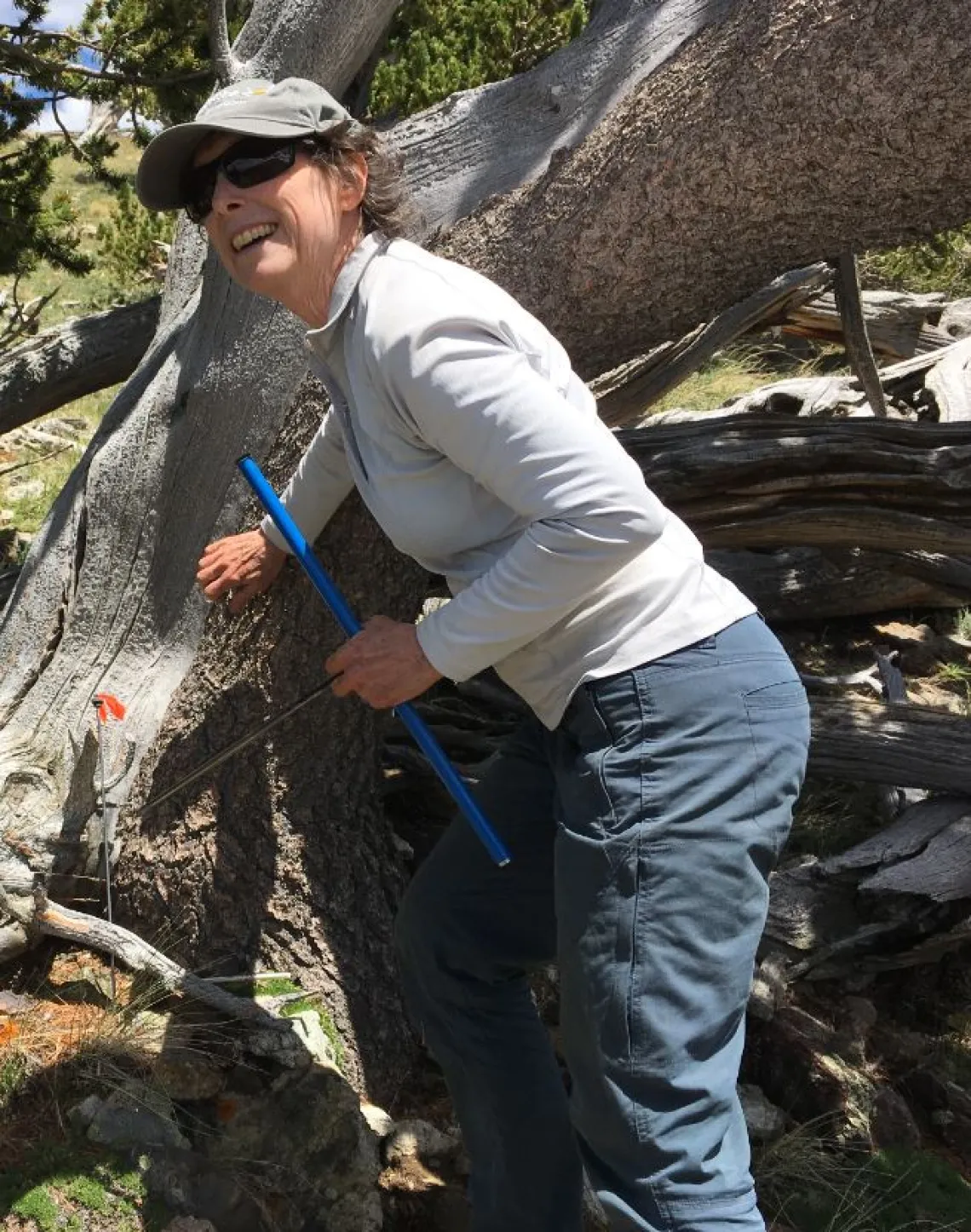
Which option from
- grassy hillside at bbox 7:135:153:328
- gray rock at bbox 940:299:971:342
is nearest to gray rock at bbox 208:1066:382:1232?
gray rock at bbox 940:299:971:342

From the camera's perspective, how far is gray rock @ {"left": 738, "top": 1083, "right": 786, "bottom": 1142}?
3396 mm

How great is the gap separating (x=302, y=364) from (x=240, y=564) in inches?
20.3

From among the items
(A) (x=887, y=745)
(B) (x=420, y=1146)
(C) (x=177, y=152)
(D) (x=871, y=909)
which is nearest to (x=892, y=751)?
(A) (x=887, y=745)

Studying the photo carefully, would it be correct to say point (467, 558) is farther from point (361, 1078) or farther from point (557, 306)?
point (361, 1078)

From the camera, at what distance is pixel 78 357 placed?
504 cm

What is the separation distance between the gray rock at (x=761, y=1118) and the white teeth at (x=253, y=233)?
8.01 ft

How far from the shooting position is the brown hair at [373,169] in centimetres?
236

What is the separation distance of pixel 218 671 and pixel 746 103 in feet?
5.99

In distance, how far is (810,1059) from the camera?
3580mm

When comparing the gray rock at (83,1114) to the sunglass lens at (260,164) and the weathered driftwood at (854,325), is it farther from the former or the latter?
the weathered driftwood at (854,325)

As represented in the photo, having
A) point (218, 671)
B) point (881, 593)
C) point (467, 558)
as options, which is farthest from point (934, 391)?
point (467, 558)

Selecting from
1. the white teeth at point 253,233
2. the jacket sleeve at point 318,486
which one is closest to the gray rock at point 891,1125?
the jacket sleeve at point 318,486

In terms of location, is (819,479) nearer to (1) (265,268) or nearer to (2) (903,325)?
(1) (265,268)

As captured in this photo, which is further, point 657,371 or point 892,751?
point 657,371
